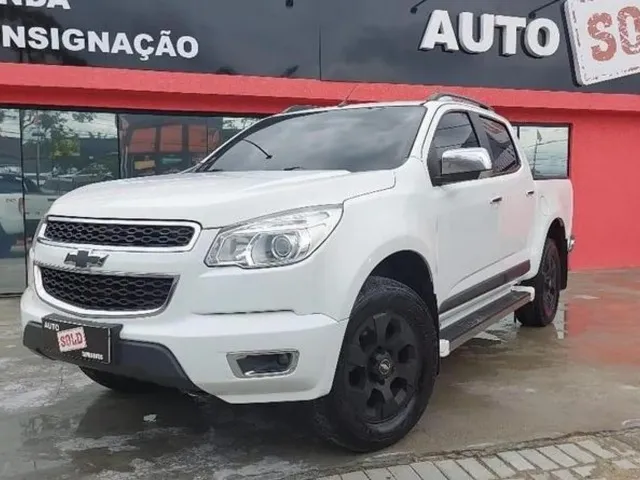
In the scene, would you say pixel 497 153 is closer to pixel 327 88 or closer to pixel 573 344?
pixel 573 344

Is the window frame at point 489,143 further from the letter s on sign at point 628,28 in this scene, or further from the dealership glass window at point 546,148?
the letter s on sign at point 628,28

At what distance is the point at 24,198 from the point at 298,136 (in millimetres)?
5713

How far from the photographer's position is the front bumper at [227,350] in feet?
9.95

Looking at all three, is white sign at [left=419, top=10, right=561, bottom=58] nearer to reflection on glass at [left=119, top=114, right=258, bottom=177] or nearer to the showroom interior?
the showroom interior

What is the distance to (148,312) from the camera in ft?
10.3

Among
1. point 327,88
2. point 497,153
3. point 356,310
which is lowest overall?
point 356,310

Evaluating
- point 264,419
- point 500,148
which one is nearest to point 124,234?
point 264,419

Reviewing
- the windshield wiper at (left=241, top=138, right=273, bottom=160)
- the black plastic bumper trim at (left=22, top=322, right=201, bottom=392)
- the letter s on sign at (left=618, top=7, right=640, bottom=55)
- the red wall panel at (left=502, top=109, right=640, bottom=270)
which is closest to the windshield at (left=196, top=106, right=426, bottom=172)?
the windshield wiper at (left=241, top=138, right=273, bottom=160)

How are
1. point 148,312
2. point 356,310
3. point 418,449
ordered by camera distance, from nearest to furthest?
point 148,312 < point 356,310 < point 418,449

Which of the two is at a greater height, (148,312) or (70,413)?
(148,312)

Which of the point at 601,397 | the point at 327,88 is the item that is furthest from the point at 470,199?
the point at 327,88

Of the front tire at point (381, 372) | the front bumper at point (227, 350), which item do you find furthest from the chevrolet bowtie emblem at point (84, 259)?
the front tire at point (381, 372)

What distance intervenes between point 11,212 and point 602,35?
9.37 meters

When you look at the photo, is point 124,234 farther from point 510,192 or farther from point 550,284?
point 550,284
